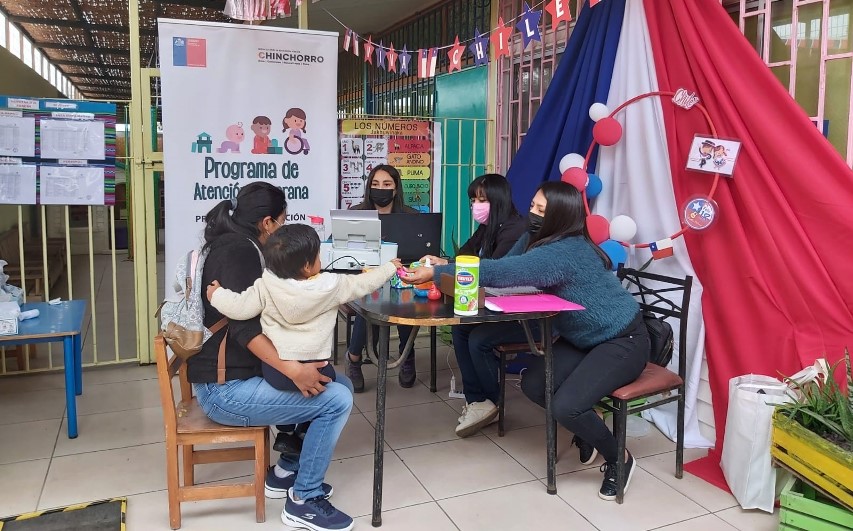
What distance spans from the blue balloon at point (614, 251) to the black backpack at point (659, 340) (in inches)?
15.5

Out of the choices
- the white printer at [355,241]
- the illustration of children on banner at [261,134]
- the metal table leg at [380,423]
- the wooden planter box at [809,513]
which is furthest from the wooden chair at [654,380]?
the illustration of children on banner at [261,134]

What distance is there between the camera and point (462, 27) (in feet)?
18.8

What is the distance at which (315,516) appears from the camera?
2.35 m

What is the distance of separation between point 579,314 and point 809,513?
39.8 inches

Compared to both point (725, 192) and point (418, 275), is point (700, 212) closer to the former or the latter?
point (725, 192)

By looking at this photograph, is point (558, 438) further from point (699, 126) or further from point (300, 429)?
point (699, 126)

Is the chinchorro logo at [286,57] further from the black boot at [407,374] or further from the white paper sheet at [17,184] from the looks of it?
the black boot at [407,374]

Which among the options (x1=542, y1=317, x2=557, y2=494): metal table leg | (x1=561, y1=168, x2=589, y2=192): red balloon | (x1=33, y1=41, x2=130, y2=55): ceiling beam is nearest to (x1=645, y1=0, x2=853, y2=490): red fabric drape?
(x1=561, y1=168, x2=589, y2=192): red balloon

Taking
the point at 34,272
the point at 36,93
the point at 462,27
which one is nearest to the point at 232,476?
the point at 34,272

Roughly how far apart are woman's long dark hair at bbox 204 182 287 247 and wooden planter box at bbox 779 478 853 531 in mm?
2038

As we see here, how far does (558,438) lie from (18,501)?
227 centimetres

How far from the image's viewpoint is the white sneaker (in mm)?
3219

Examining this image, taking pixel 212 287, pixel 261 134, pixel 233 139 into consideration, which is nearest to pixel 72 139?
pixel 233 139

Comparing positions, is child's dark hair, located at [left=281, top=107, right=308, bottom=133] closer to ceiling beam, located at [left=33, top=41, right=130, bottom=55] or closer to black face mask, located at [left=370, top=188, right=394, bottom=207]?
black face mask, located at [left=370, top=188, right=394, bottom=207]
